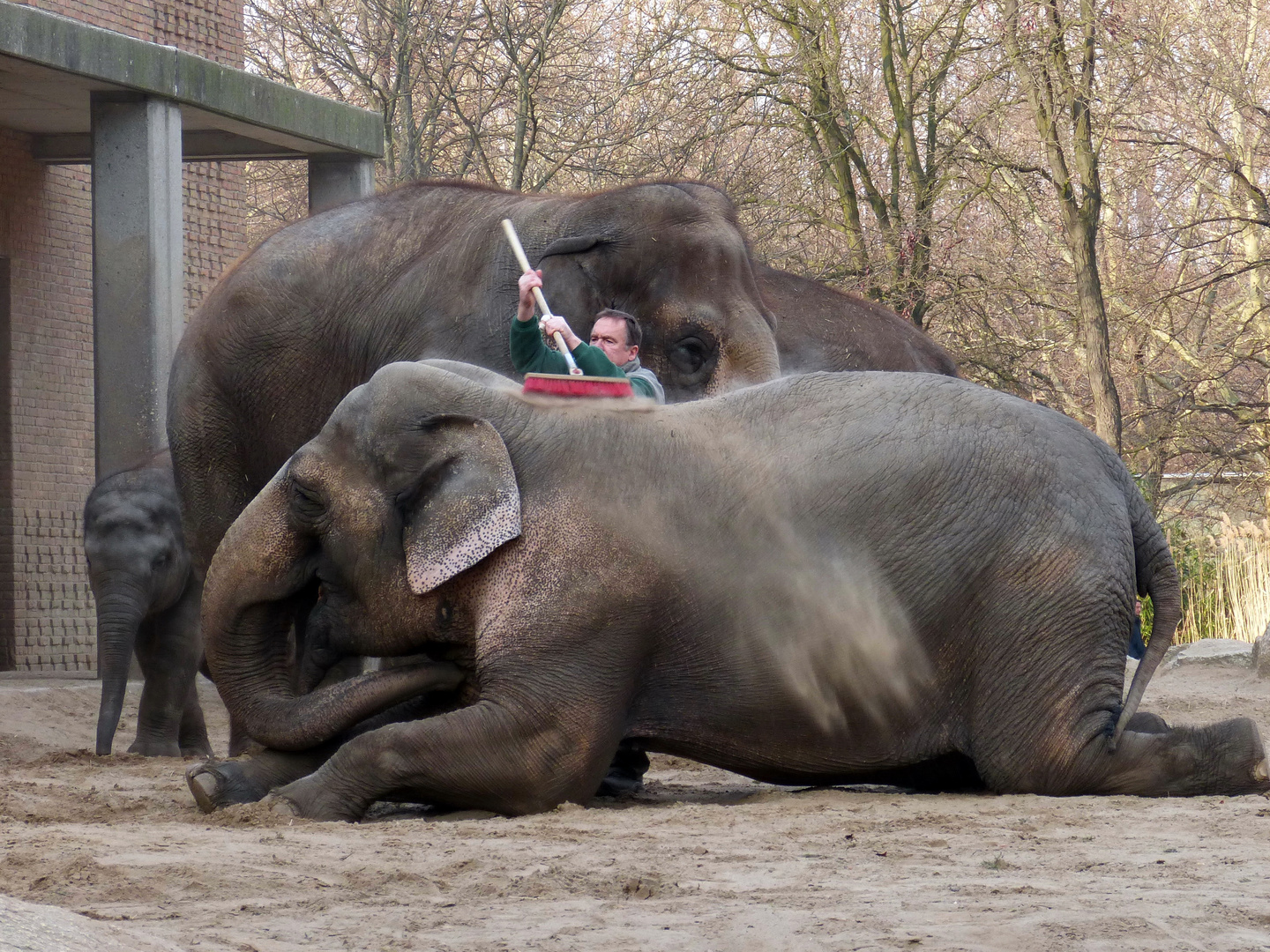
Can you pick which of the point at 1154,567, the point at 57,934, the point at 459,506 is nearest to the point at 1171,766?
the point at 1154,567

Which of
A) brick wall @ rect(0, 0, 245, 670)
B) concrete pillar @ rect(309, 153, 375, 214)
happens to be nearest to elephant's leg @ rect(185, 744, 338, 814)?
concrete pillar @ rect(309, 153, 375, 214)

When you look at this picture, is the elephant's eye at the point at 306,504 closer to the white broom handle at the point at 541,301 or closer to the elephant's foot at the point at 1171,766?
the white broom handle at the point at 541,301

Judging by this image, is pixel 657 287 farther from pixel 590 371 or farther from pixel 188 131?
pixel 188 131

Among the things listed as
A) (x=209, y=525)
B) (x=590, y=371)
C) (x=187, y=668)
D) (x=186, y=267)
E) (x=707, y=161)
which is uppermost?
(x=707, y=161)

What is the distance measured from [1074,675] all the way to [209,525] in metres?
4.22

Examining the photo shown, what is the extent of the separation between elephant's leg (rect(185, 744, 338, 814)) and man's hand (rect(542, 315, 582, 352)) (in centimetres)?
165

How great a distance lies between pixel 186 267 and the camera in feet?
52.3

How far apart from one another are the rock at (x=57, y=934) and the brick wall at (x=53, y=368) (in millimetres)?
12465

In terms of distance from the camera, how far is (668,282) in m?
7.29

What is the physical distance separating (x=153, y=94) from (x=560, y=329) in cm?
702

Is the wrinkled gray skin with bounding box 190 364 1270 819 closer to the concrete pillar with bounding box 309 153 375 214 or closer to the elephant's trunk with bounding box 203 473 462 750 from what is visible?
the elephant's trunk with bounding box 203 473 462 750

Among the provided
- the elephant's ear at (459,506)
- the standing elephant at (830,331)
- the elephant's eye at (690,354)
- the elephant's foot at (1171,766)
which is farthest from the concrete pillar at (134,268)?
the elephant's foot at (1171,766)

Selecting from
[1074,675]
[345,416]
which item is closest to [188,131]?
[345,416]

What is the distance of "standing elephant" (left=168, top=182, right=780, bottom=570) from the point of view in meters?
7.27
